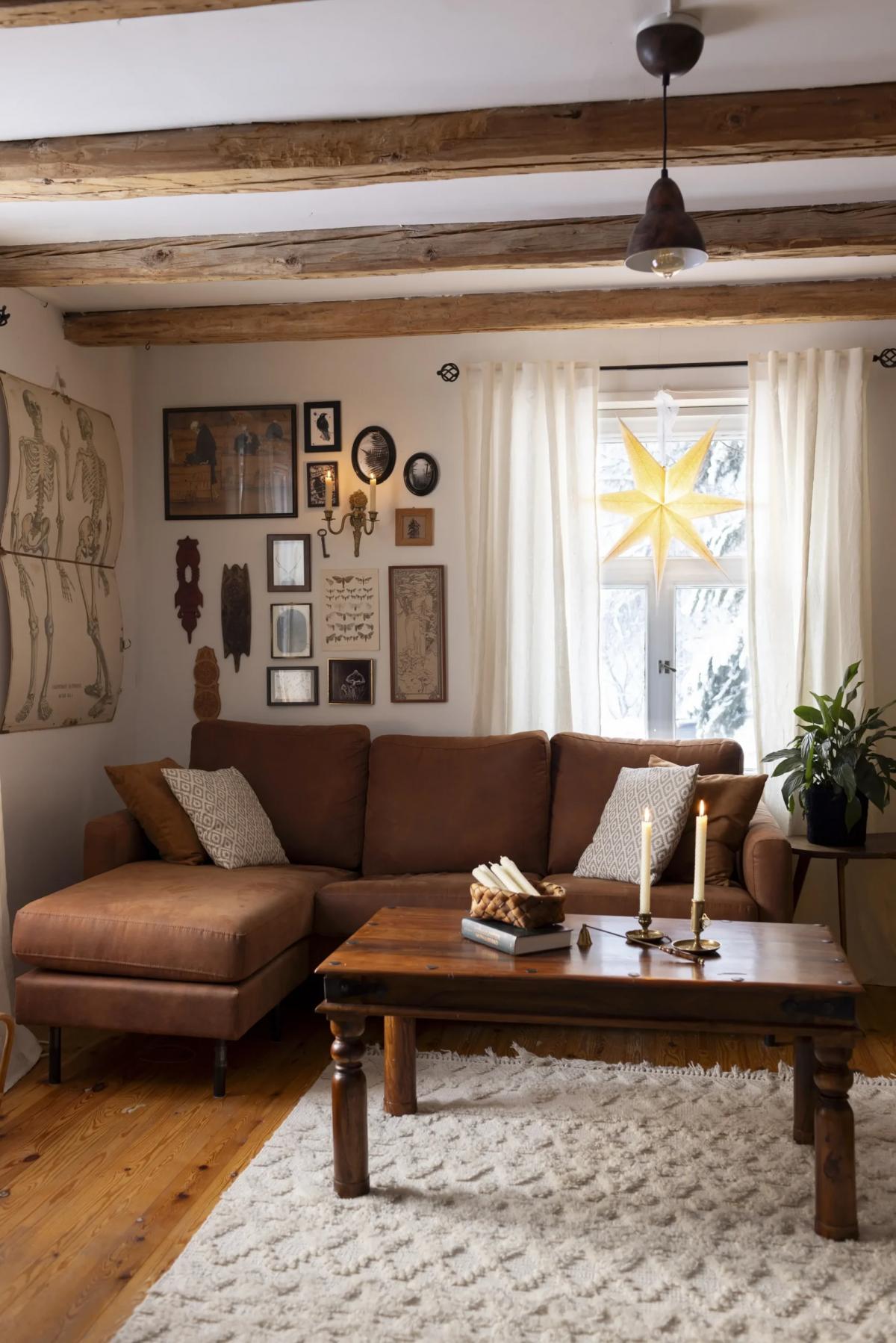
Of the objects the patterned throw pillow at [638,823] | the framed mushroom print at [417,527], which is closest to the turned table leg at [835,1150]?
the patterned throw pillow at [638,823]

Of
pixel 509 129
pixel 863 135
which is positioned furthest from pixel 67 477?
pixel 863 135

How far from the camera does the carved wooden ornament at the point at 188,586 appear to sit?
473cm

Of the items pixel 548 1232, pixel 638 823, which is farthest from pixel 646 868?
pixel 638 823

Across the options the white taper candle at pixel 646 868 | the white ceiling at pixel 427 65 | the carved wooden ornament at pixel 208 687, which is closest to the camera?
the white ceiling at pixel 427 65

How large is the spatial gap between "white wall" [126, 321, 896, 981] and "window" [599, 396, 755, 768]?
19 centimetres

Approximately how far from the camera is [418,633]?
15.1ft

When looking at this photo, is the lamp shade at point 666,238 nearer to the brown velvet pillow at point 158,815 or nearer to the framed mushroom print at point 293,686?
the brown velvet pillow at point 158,815

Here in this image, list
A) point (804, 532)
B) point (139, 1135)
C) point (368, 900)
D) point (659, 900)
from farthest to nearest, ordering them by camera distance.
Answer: point (804, 532) → point (368, 900) → point (659, 900) → point (139, 1135)

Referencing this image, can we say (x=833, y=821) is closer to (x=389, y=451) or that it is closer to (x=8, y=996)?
(x=389, y=451)

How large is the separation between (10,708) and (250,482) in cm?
141

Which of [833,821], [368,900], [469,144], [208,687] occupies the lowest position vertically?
[368,900]

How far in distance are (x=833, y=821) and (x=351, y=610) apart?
201 cm

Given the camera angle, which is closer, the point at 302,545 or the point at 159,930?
the point at 159,930

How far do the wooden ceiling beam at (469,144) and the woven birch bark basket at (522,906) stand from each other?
68.9 inches
